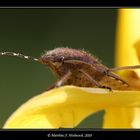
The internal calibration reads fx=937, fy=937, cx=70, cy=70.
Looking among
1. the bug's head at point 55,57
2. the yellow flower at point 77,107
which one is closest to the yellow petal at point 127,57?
the yellow flower at point 77,107

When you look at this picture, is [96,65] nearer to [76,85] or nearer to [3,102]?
[76,85]

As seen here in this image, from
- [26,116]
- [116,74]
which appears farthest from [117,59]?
[26,116]

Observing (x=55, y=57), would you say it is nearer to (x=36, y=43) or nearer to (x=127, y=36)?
(x=127, y=36)

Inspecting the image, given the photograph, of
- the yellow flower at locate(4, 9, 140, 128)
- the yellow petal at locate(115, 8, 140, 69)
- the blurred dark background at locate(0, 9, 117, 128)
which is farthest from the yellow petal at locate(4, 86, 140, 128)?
the blurred dark background at locate(0, 9, 117, 128)

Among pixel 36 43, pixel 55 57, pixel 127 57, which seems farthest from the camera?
pixel 36 43

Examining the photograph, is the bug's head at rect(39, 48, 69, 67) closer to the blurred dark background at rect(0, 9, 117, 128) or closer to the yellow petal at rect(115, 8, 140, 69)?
the yellow petal at rect(115, 8, 140, 69)

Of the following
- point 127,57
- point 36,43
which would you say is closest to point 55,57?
point 127,57

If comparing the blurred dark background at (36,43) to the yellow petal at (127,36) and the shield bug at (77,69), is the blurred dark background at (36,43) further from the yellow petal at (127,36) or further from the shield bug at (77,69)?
the shield bug at (77,69)
